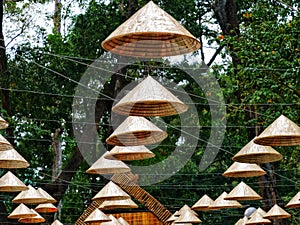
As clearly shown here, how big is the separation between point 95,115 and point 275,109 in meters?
→ 4.39

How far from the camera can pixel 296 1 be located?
30.4ft

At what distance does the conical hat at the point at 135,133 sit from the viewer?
20.9ft

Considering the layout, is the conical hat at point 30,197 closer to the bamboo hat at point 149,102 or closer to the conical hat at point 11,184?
the conical hat at point 11,184

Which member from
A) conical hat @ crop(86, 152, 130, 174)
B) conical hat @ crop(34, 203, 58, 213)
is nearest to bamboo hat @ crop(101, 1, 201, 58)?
conical hat @ crop(86, 152, 130, 174)

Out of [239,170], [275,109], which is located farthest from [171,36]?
[275,109]

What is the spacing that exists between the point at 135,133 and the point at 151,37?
2.28 m

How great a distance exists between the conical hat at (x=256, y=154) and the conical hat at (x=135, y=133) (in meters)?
0.84

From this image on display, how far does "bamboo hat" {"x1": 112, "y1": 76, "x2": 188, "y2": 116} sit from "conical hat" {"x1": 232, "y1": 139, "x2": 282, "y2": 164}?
5.06 ft

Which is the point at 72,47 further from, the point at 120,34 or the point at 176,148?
the point at 120,34

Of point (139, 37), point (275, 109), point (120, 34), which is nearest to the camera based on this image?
point (120, 34)

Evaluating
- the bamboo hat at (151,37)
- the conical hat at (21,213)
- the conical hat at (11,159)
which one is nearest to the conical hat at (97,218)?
the conical hat at (21,213)

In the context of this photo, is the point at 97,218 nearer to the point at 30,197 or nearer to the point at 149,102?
the point at 30,197

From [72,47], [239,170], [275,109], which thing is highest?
[72,47]

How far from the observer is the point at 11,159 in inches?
273
